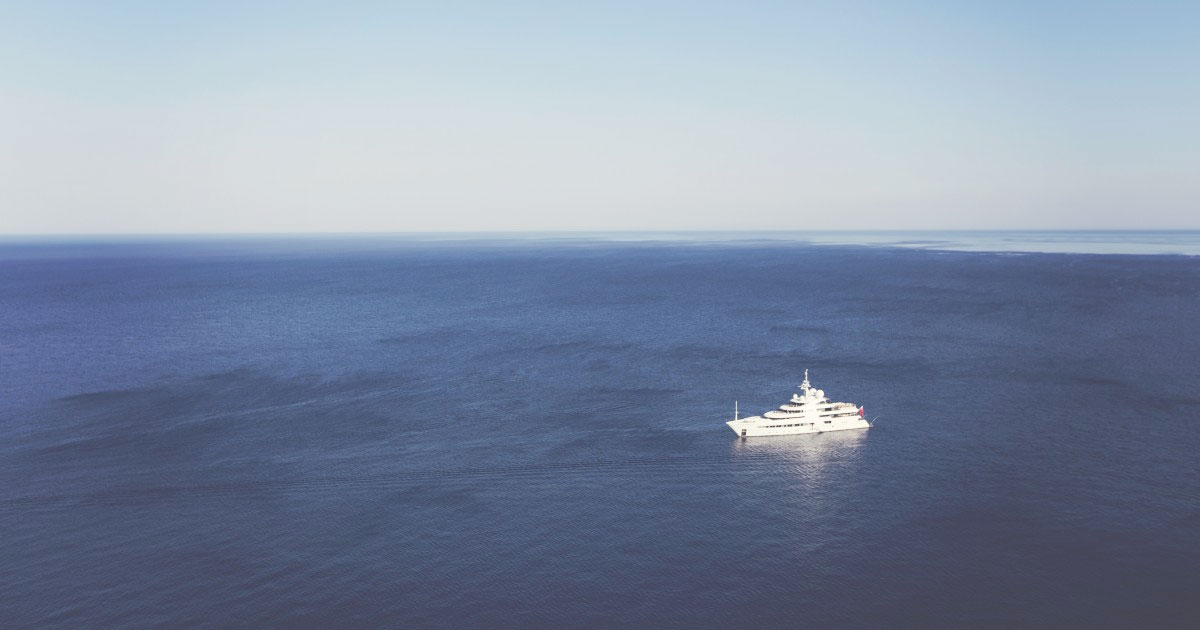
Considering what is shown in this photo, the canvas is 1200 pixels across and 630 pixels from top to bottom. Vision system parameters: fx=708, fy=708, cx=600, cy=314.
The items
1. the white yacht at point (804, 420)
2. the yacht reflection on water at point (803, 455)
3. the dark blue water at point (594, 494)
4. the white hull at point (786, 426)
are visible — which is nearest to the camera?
the dark blue water at point (594, 494)

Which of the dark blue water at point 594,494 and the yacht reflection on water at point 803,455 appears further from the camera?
the yacht reflection on water at point 803,455

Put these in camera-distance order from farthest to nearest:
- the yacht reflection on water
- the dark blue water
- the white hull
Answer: the white hull
the yacht reflection on water
the dark blue water

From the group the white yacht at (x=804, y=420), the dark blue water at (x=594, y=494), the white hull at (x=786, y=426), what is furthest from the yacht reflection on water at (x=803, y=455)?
the white yacht at (x=804, y=420)

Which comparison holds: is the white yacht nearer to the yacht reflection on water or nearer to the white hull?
the white hull

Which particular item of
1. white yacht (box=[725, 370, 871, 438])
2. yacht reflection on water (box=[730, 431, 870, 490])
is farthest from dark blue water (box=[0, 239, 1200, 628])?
white yacht (box=[725, 370, 871, 438])

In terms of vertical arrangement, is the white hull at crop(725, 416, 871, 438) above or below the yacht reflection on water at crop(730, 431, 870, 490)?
above

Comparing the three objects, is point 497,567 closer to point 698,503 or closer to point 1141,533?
point 698,503

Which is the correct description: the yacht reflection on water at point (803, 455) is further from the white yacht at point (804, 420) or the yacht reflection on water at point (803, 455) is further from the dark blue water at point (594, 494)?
the white yacht at point (804, 420)

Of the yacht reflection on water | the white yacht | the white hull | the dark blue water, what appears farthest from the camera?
the white yacht

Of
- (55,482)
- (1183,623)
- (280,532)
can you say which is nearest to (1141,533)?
(1183,623)
